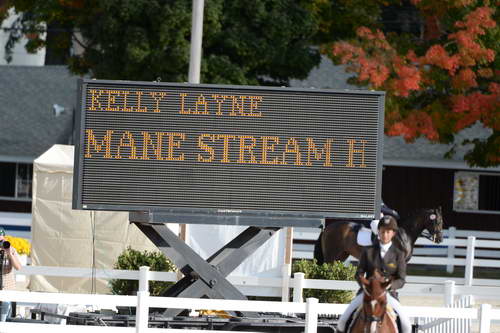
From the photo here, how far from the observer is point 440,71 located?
96.0 feet

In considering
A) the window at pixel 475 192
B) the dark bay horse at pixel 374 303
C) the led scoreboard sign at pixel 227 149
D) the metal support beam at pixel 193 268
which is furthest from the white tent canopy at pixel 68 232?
the window at pixel 475 192

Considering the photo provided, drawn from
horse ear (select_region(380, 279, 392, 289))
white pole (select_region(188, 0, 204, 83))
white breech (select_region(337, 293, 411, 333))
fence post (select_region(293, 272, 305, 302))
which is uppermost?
white pole (select_region(188, 0, 204, 83))

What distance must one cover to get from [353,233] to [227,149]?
696 cm

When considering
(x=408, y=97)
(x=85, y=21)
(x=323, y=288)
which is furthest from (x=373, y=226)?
(x=85, y=21)

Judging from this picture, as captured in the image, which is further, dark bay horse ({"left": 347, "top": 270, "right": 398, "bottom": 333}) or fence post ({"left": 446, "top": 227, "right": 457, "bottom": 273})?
fence post ({"left": 446, "top": 227, "right": 457, "bottom": 273})

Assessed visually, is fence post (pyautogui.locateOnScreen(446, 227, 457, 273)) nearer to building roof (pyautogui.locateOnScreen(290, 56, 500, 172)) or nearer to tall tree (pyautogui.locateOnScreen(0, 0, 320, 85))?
building roof (pyautogui.locateOnScreen(290, 56, 500, 172))

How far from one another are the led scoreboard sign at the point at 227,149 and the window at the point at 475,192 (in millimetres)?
20669

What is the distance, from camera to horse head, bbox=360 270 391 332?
480 inches

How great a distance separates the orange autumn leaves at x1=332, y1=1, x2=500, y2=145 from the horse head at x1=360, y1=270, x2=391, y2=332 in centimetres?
1618

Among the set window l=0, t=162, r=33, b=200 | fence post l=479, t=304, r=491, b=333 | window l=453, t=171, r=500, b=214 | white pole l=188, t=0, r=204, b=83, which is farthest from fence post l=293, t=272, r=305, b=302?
window l=0, t=162, r=33, b=200

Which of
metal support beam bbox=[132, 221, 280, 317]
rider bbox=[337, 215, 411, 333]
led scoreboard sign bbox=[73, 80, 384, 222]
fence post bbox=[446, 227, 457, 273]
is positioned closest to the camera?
rider bbox=[337, 215, 411, 333]

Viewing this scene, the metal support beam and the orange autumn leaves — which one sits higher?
the orange autumn leaves

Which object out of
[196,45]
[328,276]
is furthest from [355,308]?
[196,45]

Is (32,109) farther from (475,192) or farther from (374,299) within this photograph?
(374,299)
